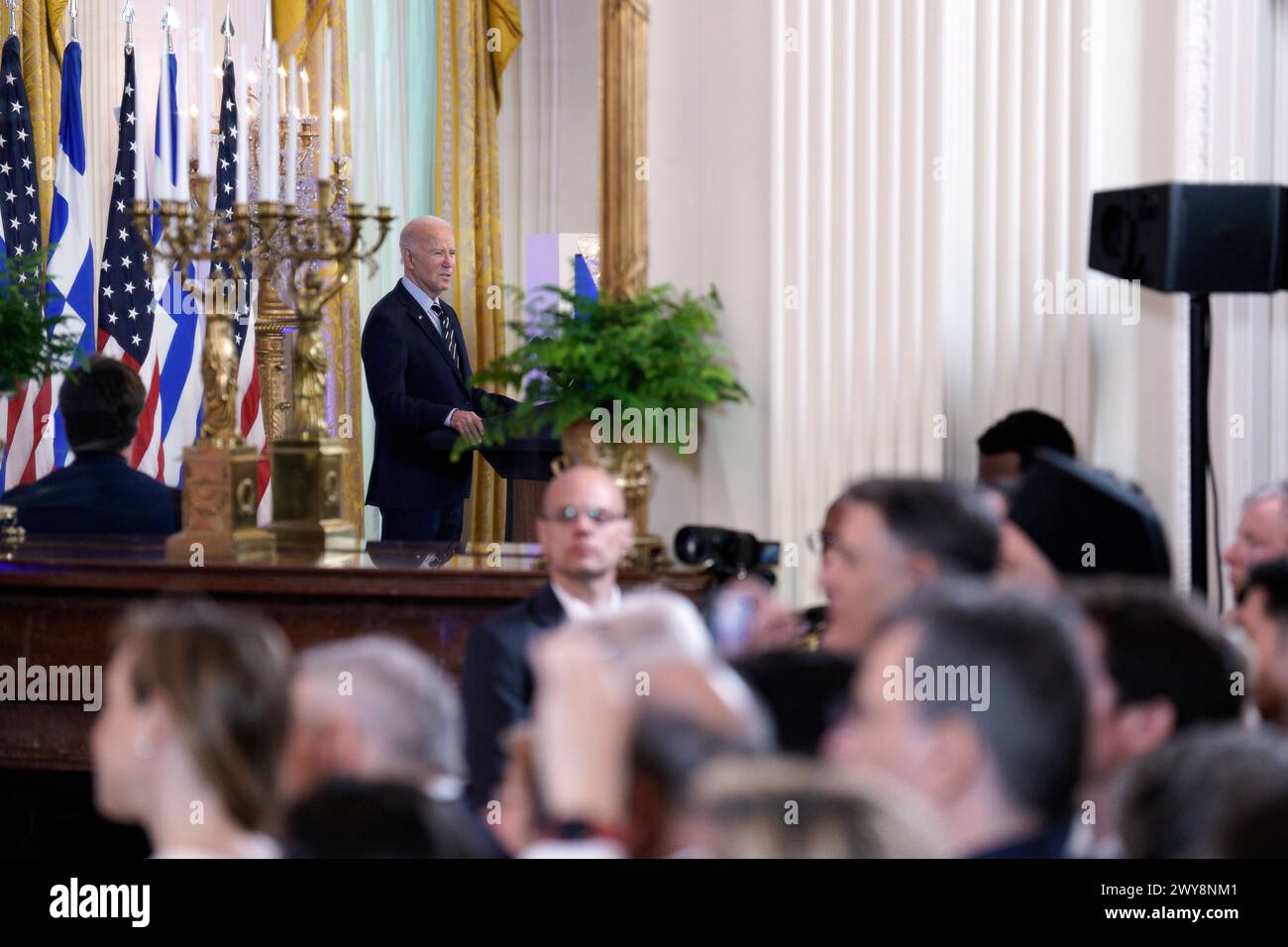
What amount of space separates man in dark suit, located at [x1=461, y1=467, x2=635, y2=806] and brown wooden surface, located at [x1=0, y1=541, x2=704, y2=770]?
2.27 ft

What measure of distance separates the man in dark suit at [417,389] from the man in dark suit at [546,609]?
2.21m

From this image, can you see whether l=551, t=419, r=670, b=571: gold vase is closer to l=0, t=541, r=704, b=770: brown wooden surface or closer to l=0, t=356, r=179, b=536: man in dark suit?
l=0, t=541, r=704, b=770: brown wooden surface

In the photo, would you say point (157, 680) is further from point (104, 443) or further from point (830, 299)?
point (104, 443)

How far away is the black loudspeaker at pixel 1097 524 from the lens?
3332 mm

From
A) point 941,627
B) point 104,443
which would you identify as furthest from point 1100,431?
point 104,443

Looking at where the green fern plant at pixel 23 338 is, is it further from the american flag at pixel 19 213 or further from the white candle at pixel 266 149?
the american flag at pixel 19 213

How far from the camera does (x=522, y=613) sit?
338 centimetres

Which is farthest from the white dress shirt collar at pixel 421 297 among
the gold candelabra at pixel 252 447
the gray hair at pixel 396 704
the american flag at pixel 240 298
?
the gray hair at pixel 396 704

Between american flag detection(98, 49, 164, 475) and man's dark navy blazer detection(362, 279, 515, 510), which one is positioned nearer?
man's dark navy blazer detection(362, 279, 515, 510)

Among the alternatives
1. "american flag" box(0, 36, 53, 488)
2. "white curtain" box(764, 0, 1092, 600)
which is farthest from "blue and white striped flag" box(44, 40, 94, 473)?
"white curtain" box(764, 0, 1092, 600)

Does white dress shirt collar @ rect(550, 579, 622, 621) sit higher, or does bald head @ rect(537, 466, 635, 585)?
bald head @ rect(537, 466, 635, 585)

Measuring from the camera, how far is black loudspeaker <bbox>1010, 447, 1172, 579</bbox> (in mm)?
3332

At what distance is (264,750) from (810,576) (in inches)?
108

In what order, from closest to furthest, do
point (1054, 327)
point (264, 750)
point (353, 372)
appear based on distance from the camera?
point (264, 750) < point (1054, 327) < point (353, 372)
